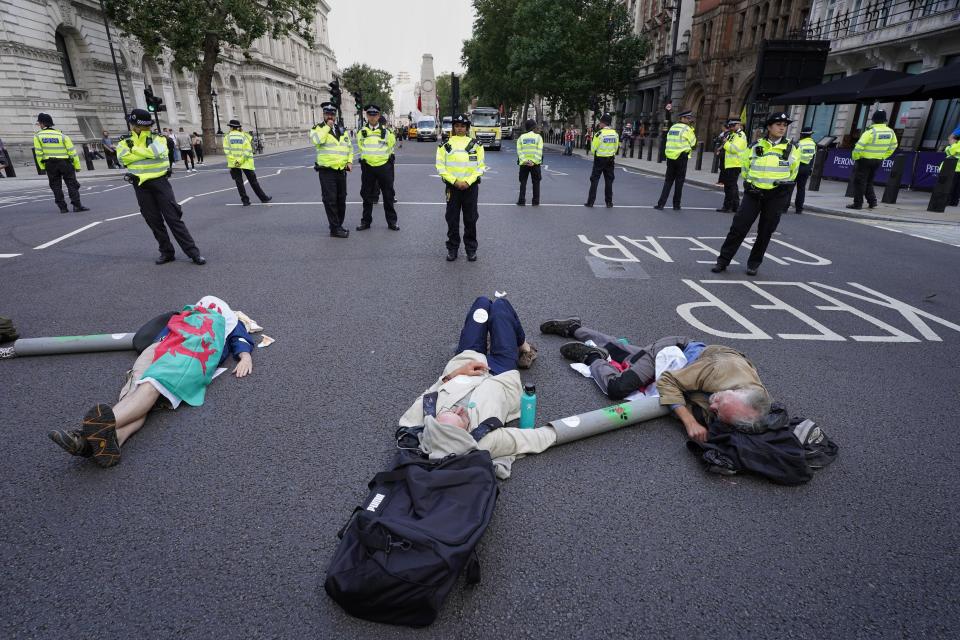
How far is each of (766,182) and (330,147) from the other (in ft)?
21.2

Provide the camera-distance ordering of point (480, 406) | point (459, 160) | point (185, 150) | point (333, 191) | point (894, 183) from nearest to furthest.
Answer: point (480, 406) < point (459, 160) < point (333, 191) < point (894, 183) < point (185, 150)

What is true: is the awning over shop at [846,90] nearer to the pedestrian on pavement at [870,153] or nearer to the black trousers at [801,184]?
the pedestrian on pavement at [870,153]

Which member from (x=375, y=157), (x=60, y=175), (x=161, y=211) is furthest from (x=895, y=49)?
(x=60, y=175)

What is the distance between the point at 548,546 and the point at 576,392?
5.21 feet

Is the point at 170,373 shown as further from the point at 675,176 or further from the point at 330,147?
the point at 675,176

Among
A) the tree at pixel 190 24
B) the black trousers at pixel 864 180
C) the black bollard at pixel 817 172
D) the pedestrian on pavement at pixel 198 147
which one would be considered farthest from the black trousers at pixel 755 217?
the tree at pixel 190 24

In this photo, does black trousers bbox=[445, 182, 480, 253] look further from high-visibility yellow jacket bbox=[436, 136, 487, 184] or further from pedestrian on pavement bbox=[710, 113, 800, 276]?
pedestrian on pavement bbox=[710, 113, 800, 276]

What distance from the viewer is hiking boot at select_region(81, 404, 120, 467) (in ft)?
9.75

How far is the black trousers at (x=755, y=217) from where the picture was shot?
6746mm

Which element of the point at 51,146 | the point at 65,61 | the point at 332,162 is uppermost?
the point at 65,61

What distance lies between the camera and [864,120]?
21.7 meters

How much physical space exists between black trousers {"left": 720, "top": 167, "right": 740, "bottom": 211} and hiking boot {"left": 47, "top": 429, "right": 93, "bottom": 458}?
39.4 ft

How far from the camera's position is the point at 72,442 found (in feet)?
9.46

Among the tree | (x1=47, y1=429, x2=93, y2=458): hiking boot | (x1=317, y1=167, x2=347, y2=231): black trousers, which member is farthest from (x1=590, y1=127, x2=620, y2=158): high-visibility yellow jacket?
the tree
